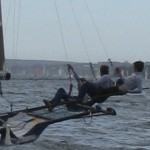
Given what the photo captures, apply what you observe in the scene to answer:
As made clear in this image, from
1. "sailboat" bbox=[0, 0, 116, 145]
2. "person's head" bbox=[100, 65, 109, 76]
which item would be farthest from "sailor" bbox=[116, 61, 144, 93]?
"sailboat" bbox=[0, 0, 116, 145]

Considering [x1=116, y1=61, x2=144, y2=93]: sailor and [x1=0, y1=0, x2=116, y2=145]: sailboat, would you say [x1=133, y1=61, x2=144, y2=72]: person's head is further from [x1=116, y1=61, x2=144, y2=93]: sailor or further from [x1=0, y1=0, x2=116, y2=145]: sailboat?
[x1=0, y1=0, x2=116, y2=145]: sailboat

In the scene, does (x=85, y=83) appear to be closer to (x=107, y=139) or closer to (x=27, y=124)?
(x=27, y=124)

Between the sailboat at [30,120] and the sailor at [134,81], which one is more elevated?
the sailor at [134,81]

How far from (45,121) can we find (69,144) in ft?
8.63

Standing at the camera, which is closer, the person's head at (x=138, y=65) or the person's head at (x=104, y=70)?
the person's head at (x=138, y=65)

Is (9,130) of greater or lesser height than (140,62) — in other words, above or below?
below

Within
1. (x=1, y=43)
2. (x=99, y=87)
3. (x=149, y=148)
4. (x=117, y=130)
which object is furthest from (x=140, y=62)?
(x=117, y=130)

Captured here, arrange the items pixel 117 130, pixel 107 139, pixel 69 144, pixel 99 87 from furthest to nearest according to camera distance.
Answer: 1. pixel 117 130
2. pixel 107 139
3. pixel 69 144
4. pixel 99 87

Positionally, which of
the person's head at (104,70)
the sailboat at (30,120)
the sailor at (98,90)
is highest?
the person's head at (104,70)

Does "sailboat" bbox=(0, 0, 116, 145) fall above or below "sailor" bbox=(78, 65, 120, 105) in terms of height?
below

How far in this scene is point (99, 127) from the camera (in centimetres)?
2488

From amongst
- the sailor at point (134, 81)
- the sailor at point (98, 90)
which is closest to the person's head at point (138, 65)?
the sailor at point (134, 81)

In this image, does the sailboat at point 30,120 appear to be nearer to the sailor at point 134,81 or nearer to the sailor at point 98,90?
the sailor at point 98,90

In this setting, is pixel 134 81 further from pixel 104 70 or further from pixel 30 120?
pixel 30 120
